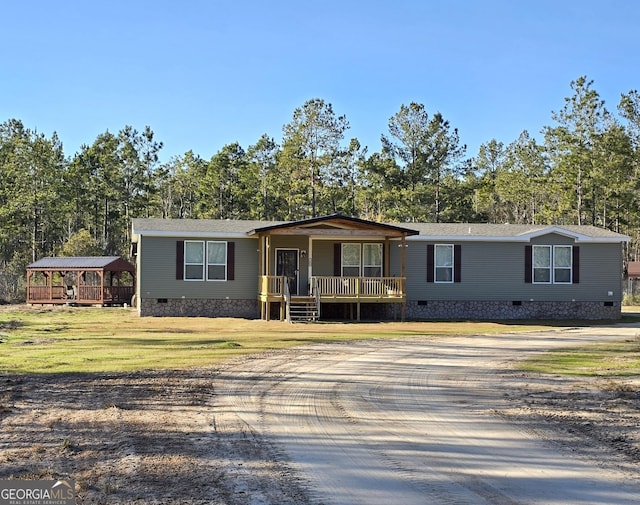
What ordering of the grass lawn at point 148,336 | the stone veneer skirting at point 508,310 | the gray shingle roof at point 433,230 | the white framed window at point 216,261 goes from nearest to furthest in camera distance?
the grass lawn at point 148,336
the gray shingle roof at point 433,230
the white framed window at point 216,261
the stone veneer skirting at point 508,310

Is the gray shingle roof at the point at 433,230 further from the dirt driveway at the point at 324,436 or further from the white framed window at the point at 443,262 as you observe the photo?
the dirt driveway at the point at 324,436

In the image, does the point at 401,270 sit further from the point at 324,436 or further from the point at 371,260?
the point at 324,436

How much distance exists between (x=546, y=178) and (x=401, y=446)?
147ft

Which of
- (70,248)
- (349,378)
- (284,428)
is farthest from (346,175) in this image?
(284,428)

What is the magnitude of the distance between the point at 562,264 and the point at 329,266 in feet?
28.0

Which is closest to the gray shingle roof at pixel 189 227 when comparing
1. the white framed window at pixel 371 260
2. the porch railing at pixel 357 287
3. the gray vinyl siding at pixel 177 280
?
the gray vinyl siding at pixel 177 280

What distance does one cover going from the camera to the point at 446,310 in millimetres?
27016

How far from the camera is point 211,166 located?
178 ft

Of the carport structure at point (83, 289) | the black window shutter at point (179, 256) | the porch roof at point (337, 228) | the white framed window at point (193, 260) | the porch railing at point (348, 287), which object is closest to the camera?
the porch roof at point (337, 228)

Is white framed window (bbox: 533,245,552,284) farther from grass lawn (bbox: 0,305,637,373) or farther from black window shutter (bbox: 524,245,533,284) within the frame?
grass lawn (bbox: 0,305,637,373)

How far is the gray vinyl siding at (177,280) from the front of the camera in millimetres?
25484

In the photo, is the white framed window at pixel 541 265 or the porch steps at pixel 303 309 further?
the white framed window at pixel 541 265

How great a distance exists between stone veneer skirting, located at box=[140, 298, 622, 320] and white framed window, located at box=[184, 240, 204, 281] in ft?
2.82

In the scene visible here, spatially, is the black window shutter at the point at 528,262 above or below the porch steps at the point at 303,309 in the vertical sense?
above
